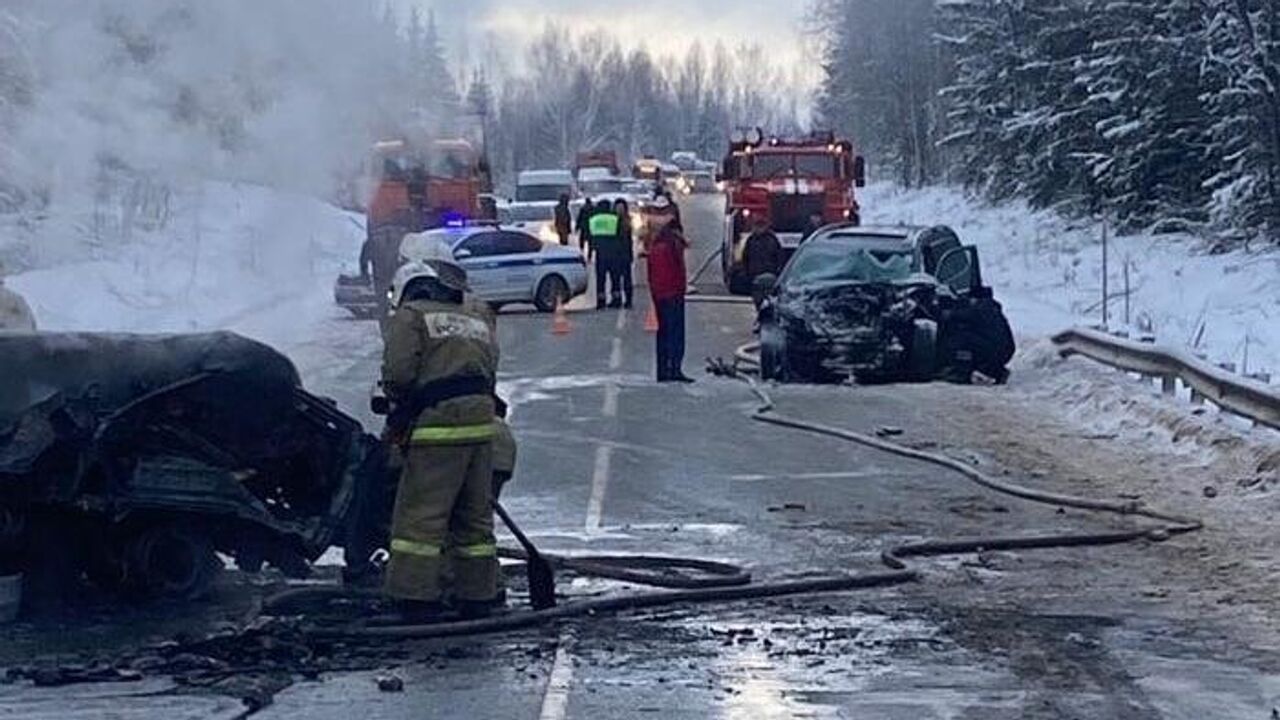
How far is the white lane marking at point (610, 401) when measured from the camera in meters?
19.7

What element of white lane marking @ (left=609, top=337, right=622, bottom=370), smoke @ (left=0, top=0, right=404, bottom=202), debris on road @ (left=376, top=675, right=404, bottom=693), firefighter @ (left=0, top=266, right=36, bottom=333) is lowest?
white lane marking @ (left=609, top=337, right=622, bottom=370)

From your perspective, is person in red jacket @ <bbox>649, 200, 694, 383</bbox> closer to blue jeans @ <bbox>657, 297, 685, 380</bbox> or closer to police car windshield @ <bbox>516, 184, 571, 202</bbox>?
blue jeans @ <bbox>657, 297, 685, 380</bbox>

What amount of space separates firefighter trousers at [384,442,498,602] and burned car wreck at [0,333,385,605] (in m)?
0.86

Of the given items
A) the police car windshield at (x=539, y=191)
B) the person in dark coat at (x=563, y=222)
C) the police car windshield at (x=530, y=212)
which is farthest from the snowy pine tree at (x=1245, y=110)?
the police car windshield at (x=539, y=191)

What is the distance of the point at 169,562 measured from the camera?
1058cm

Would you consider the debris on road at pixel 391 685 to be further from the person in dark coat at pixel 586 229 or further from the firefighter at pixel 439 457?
the person in dark coat at pixel 586 229

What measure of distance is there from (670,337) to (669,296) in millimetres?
491

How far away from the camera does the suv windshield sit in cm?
2338

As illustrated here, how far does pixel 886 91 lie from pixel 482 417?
77845 mm

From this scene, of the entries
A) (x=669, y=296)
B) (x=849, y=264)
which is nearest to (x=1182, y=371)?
(x=849, y=264)

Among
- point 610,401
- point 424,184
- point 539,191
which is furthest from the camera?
point 539,191

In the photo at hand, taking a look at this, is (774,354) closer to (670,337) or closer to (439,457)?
(670,337)

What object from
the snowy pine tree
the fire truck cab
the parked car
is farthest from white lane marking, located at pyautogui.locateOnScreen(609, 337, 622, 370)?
the parked car

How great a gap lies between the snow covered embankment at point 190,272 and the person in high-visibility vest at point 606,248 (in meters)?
7.48
